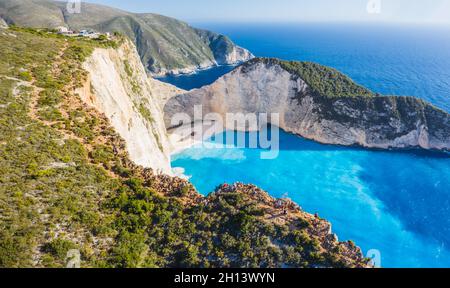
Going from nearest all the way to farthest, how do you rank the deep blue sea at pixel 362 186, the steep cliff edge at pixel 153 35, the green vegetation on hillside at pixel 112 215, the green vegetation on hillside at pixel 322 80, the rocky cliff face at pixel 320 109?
the green vegetation on hillside at pixel 112 215 → the deep blue sea at pixel 362 186 → the rocky cliff face at pixel 320 109 → the green vegetation on hillside at pixel 322 80 → the steep cliff edge at pixel 153 35

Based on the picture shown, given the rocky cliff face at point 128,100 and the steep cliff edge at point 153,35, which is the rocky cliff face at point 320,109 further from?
the steep cliff edge at point 153,35

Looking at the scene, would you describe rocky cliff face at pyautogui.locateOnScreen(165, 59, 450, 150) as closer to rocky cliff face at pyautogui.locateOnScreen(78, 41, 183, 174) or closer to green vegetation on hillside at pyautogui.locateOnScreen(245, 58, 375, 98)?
green vegetation on hillside at pyautogui.locateOnScreen(245, 58, 375, 98)

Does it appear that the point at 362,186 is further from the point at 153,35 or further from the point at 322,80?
Answer: the point at 153,35

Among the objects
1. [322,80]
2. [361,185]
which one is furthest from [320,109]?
[361,185]

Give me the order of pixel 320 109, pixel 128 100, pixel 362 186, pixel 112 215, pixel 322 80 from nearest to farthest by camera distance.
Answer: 1. pixel 112 215
2. pixel 128 100
3. pixel 362 186
4. pixel 320 109
5. pixel 322 80

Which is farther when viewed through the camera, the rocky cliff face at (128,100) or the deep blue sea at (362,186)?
the deep blue sea at (362,186)

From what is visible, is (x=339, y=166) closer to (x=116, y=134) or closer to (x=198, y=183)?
(x=198, y=183)

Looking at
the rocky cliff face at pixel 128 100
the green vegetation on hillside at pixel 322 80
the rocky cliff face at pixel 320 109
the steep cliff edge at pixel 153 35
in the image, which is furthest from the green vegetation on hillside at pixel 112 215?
the steep cliff edge at pixel 153 35
